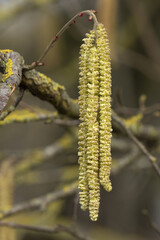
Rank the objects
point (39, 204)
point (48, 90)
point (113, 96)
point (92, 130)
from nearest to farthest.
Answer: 1. point (92, 130)
2. point (48, 90)
3. point (39, 204)
4. point (113, 96)

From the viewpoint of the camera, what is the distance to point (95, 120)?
1164 millimetres

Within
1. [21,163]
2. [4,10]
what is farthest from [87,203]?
[4,10]

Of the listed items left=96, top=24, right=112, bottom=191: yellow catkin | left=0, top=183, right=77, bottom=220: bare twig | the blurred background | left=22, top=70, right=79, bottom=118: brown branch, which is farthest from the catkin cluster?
the blurred background

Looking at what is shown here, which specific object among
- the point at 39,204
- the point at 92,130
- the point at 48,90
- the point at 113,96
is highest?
the point at 113,96

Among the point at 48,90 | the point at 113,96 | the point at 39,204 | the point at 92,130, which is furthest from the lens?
the point at 113,96

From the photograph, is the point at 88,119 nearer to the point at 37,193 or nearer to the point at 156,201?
the point at 156,201

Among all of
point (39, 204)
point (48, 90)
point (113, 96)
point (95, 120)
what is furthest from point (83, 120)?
point (113, 96)

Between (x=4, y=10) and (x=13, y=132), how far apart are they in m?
1.89

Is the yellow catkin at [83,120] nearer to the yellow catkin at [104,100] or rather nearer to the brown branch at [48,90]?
the yellow catkin at [104,100]

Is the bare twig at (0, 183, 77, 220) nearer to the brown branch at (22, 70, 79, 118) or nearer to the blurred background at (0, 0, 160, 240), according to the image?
the brown branch at (22, 70, 79, 118)

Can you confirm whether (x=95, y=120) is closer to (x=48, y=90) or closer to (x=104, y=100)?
(x=104, y=100)

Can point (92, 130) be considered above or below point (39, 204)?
above

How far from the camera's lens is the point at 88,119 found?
1.16m

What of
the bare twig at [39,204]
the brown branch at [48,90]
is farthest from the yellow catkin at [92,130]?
the bare twig at [39,204]
